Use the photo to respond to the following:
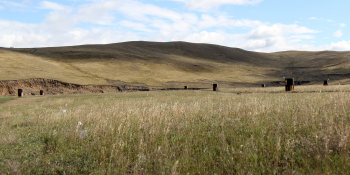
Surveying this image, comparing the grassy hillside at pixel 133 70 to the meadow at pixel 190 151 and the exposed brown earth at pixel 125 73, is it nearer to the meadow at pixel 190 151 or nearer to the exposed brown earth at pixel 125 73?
the exposed brown earth at pixel 125 73

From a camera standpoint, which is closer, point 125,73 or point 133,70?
point 125,73

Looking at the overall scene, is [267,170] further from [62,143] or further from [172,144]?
[62,143]

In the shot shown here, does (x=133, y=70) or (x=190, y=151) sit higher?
(x=133, y=70)

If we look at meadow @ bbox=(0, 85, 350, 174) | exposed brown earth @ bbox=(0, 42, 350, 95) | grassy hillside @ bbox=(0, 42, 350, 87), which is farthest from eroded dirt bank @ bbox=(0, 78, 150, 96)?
meadow @ bbox=(0, 85, 350, 174)

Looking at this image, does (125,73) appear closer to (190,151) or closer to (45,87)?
(45,87)

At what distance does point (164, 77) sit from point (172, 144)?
Result: 5286 cm

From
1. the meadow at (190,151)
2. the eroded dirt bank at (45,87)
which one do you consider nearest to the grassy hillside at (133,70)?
the eroded dirt bank at (45,87)

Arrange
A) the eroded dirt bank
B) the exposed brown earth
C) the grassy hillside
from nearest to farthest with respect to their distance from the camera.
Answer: the eroded dirt bank < the exposed brown earth < the grassy hillside

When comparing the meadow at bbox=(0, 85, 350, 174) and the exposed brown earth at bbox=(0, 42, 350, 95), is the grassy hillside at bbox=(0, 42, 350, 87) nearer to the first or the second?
the exposed brown earth at bbox=(0, 42, 350, 95)

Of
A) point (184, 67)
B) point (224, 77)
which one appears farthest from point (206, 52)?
point (224, 77)

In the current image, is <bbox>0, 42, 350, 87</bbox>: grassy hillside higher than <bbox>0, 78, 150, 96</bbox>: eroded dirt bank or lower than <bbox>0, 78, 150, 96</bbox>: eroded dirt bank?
higher

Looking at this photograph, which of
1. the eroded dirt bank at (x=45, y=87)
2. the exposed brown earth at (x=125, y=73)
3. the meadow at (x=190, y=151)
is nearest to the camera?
the meadow at (x=190, y=151)

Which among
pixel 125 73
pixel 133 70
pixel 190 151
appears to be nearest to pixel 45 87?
pixel 125 73

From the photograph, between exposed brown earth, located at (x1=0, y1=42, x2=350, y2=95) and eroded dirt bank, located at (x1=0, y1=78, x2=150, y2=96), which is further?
exposed brown earth, located at (x1=0, y1=42, x2=350, y2=95)
